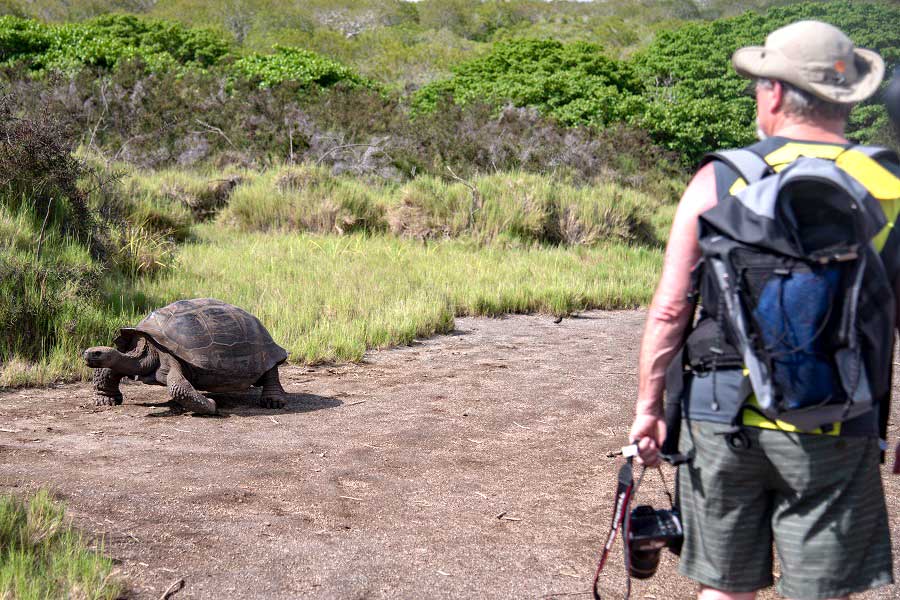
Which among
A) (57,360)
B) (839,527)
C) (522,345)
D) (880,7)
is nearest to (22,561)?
(839,527)

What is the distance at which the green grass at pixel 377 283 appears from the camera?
8.77 metres

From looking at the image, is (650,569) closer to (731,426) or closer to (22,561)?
(731,426)

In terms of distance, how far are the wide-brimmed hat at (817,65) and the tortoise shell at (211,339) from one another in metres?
4.65


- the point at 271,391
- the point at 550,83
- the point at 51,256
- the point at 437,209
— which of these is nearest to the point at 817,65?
the point at 271,391

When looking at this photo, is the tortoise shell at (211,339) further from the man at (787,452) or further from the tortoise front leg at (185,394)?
the man at (787,452)

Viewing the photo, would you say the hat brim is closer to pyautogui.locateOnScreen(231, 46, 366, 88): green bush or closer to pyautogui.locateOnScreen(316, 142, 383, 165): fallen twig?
pyautogui.locateOnScreen(316, 142, 383, 165): fallen twig

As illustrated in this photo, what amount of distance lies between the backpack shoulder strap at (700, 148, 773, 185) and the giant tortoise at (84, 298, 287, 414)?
452cm

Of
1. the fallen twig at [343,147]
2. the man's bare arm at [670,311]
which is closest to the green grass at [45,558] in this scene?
the man's bare arm at [670,311]

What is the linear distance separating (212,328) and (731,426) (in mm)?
4718

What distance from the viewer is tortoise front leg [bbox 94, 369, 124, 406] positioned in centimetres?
647

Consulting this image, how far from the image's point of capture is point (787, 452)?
2.41 metres

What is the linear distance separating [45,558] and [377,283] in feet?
23.7

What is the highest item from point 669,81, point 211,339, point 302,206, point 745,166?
point 745,166

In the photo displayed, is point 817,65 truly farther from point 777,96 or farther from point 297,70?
point 297,70
